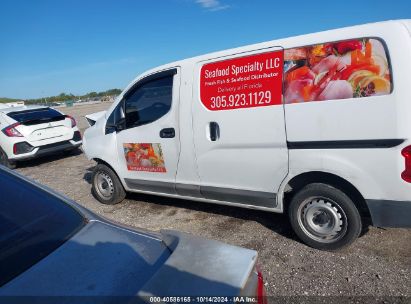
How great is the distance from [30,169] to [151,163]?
588 centimetres

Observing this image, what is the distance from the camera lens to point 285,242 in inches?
146

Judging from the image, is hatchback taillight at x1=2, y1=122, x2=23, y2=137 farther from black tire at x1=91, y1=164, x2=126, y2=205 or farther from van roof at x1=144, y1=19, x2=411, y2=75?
van roof at x1=144, y1=19, x2=411, y2=75

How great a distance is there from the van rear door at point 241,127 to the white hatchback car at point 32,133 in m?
6.26

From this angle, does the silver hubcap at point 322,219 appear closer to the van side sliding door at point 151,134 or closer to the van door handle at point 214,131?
the van door handle at point 214,131

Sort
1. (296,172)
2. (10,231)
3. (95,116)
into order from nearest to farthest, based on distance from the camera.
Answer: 1. (10,231)
2. (296,172)
3. (95,116)

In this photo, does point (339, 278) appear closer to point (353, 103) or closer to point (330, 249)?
point (330, 249)

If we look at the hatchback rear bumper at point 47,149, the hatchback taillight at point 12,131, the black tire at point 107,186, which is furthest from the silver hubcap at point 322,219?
the hatchback taillight at point 12,131

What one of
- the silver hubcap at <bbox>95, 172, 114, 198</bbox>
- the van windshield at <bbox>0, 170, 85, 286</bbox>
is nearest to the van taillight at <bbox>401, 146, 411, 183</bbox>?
the van windshield at <bbox>0, 170, 85, 286</bbox>

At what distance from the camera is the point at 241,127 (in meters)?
3.63

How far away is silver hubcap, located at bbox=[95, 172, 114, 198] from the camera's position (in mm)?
5375

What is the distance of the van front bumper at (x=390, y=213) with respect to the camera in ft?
9.61

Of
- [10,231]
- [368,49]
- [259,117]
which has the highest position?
[368,49]

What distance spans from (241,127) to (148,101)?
1.52 metres

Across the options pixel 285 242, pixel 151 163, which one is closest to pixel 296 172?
pixel 285 242
